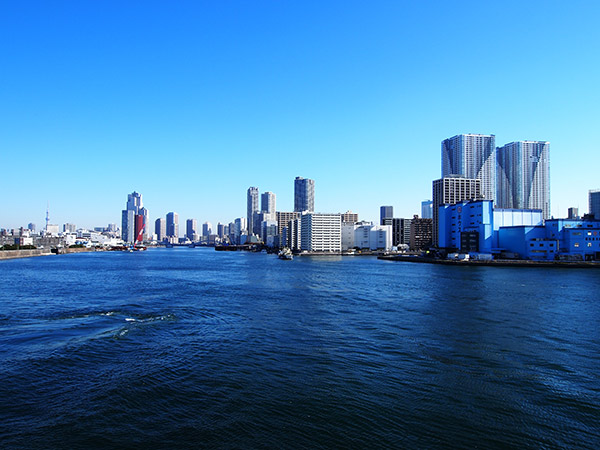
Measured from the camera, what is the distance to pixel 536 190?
138000 mm

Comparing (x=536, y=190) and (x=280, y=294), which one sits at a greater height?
(x=536, y=190)

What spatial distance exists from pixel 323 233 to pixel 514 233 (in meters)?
49.2

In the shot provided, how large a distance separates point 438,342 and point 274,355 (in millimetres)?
4807

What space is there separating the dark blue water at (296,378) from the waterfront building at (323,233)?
271 ft

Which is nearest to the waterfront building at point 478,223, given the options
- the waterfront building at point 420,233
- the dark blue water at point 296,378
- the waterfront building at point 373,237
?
the waterfront building at point 373,237

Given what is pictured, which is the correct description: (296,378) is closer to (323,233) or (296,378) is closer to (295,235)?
(323,233)

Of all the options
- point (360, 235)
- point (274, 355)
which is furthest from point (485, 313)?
point (360, 235)

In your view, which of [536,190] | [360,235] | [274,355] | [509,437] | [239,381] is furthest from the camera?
[536,190]

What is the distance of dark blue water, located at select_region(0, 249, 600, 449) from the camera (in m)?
6.16

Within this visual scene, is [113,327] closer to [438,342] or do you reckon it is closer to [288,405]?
[288,405]

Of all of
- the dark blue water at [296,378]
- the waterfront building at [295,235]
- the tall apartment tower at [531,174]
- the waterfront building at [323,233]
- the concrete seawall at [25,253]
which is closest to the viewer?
the dark blue water at [296,378]

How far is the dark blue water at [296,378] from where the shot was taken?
616cm

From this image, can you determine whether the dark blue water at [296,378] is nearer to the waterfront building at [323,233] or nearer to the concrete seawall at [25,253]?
the concrete seawall at [25,253]

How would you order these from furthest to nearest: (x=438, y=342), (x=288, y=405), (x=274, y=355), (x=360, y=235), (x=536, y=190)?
(x=536, y=190) → (x=360, y=235) → (x=438, y=342) → (x=274, y=355) → (x=288, y=405)
